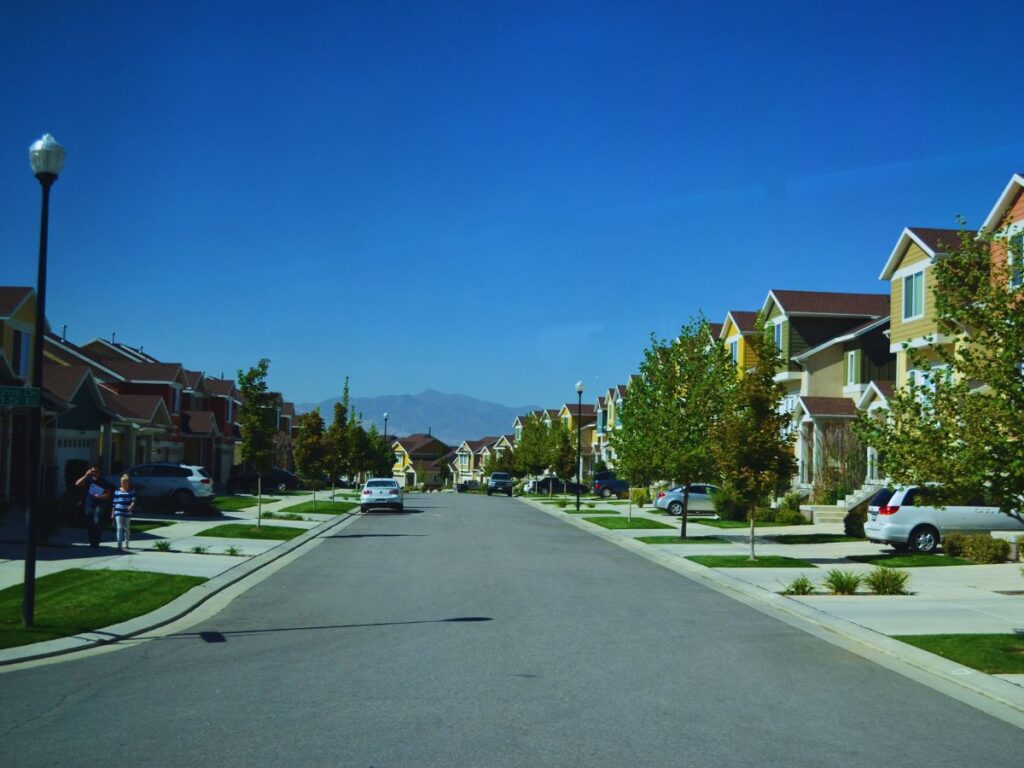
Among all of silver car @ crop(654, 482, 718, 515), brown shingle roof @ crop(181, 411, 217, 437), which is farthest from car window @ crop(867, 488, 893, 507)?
brown shingle roof @ crop(181, 411, 217, 437)

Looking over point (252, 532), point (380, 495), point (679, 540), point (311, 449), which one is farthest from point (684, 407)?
point (380, 495)

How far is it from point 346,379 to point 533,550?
25500mm

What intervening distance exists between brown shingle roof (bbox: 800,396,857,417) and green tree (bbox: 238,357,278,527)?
81.1 feet

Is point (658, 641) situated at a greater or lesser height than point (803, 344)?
lesser

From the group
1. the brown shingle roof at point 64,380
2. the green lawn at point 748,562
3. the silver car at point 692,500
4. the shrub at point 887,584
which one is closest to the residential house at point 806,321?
the silver car at point 692,500

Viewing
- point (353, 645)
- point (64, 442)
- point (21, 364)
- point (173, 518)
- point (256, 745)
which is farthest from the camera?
point (64, 442)

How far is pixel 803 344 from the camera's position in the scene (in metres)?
49.5

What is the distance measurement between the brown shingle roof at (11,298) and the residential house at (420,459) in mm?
130903

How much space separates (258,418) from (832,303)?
31.2m

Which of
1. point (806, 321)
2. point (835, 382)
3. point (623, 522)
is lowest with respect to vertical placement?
point (623, 522)

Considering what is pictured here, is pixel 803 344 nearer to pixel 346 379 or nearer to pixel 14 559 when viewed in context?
pixel 346 379

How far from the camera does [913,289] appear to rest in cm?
3575

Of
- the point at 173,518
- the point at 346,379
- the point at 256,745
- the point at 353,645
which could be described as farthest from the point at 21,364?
the point at 256,745

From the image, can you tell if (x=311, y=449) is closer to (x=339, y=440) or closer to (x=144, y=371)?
(x=339, y=440)
